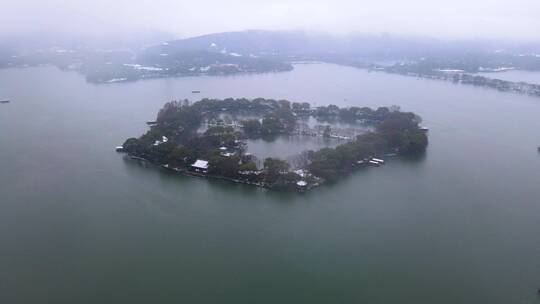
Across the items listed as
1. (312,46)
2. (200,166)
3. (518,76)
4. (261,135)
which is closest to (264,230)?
(200,166)

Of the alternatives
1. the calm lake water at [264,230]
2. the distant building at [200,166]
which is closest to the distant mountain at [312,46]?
the calm lake water at [264,230]

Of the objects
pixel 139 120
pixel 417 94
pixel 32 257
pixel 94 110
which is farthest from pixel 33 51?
pixel 32 257

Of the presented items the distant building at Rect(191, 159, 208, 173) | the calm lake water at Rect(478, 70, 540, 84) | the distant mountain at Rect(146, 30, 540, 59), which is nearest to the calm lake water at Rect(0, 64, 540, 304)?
the distant building at Rect(191, 159, 208, 173)

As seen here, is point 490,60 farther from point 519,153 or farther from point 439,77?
point 519,153

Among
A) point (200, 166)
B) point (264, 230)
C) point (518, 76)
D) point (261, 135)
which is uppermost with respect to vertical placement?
point (518, 76)

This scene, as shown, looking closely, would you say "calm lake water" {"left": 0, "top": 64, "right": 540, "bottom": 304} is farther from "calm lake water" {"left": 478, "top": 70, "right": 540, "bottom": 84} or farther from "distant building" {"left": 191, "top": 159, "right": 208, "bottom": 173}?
"calm lake water" {"left": 478, "top": 70, "right": 540, "bottom": 84}

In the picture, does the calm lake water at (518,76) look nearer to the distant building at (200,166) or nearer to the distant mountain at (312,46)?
the distant mountain at (312,46)

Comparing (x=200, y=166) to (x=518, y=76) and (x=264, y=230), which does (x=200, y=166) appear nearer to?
(x=264, y=230)
